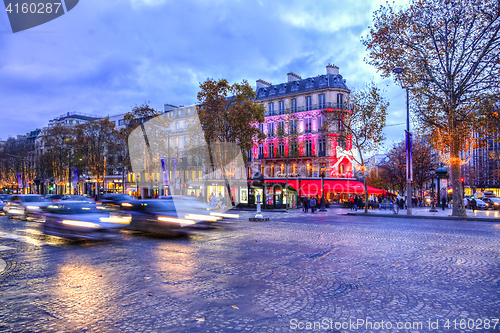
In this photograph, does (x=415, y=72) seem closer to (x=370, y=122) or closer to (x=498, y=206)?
(x=370, y=122)

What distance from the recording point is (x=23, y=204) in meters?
18.7

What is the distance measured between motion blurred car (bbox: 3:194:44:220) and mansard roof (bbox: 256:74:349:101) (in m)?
39.0

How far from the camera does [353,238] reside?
12.0 metres

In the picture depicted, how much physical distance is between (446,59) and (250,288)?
23.4m

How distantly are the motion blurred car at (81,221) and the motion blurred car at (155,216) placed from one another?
0.39m

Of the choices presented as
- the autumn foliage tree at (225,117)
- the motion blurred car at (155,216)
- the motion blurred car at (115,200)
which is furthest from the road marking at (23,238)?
the autumn foliage tree at (225,117)

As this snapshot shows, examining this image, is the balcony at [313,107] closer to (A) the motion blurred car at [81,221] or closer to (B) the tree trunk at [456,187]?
(B) the tree trunk at [456,187]

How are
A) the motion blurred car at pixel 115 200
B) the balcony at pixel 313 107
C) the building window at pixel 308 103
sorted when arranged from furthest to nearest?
the building window at pixel 308 103 < the balcony at pixel 313 107 < the motion blurred car at pixel 115 200

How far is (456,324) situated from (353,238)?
25.8 ft

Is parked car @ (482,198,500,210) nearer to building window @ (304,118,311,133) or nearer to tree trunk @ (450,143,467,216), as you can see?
tree trunk @ (450,143,467,216)

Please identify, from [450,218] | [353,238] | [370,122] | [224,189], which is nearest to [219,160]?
[224,189]

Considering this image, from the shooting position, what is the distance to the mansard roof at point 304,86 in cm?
4716

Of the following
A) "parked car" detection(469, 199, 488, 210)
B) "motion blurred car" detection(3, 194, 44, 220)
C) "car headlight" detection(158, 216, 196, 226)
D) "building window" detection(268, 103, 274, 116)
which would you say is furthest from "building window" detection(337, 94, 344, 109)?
"motion blurred car" detection(3, 194, 44, 220)

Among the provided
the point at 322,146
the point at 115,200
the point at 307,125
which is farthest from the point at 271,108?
the point at 115,200
